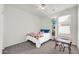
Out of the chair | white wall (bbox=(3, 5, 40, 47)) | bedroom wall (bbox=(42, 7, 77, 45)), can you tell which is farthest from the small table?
white wall (bbox=(3, 5, 40, 47))

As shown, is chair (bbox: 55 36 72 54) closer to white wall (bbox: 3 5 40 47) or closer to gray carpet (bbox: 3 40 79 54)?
gray carpet (bbox: 3 40 79 54)

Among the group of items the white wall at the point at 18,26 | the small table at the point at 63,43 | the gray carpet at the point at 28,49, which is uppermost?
the white wall at the point at 18,26

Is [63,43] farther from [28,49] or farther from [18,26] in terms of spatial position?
[18,26]

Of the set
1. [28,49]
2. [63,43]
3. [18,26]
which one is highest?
[18,26]

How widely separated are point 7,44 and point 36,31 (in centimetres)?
71

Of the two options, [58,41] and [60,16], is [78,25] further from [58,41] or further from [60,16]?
[58,41]

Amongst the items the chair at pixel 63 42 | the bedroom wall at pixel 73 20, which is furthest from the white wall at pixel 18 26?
the chair at pixel 63 42

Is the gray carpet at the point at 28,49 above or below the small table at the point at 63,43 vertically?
below

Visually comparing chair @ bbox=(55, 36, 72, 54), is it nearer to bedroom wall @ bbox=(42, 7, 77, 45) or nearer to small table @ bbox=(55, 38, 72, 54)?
small table @ bbox=(55, 38, 72, 54)

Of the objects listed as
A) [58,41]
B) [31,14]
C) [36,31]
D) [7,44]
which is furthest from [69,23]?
[7,44]

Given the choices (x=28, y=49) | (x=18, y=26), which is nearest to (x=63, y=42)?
(x=28, y=49)

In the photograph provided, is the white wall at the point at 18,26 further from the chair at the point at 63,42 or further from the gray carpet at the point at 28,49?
the chair at the point at 63,42

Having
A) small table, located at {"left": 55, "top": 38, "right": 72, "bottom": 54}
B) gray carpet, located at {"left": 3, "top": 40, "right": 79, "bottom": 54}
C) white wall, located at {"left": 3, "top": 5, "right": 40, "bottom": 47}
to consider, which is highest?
white wall, located at {"left": 3, "top": 5, "right": 40, "bottom": 47}

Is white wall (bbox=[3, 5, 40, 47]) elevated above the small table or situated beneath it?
elevated above
